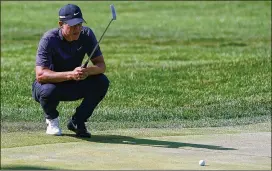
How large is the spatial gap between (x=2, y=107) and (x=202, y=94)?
131 inches

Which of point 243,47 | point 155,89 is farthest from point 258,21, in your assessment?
point 155,89

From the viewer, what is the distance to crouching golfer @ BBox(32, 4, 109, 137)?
10.5 meters

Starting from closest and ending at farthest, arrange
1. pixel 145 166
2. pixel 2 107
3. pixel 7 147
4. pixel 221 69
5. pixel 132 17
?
pixel 145 166
pixel 7 147
pixel 2 107
pixel 221 69
pixel 132 17

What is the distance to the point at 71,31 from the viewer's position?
34.3 feet

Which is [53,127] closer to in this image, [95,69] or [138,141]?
[95,69]

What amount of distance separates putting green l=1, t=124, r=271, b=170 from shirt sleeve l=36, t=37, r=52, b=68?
785 mm

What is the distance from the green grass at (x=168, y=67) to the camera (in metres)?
13.2

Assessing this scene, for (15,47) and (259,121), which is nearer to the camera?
(259,121)

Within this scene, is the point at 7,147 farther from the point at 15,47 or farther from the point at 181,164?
the point at 15,47

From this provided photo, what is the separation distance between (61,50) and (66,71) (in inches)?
9.2

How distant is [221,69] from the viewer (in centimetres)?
1866

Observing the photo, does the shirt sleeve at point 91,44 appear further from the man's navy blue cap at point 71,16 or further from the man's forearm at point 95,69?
the man's navy blue cap at point 71,16

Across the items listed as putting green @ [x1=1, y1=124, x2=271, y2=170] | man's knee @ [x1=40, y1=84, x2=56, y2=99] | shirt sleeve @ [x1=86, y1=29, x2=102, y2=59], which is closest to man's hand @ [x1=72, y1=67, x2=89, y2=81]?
man's knee @ [x1=40, y1=84, x2=56, y2=99]

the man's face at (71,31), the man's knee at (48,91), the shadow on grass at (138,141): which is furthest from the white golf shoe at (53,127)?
the man's face at (71,31)
